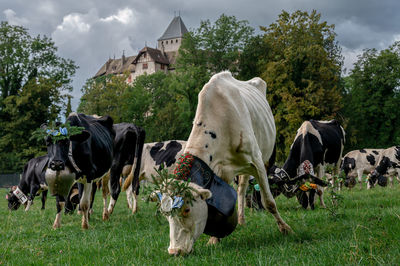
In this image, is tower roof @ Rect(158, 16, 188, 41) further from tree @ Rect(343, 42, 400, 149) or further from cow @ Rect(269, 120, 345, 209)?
cow @ Rect(269, 120, 345, 209)

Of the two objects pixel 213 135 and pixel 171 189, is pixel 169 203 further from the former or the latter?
pixel 213 135

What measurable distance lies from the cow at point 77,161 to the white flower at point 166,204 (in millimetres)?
3254

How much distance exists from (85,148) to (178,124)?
138 feet

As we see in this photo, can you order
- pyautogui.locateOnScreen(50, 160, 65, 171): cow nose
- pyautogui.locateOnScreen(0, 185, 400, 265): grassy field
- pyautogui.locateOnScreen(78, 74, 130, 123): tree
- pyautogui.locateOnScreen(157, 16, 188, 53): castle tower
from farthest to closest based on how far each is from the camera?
1. pyautogui.locateOnScreen(157, 16, 188, 53): castle tower
2. pyautogui.locateOnScreen(78, 74, 130, 123): tree
3. pyautogui.locateOnScreen(50, 160, 65, 171): cow nose
4. pyautogui.locateOnScreen(0, 185, 400, 265): grassy field

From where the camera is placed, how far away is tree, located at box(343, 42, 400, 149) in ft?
139

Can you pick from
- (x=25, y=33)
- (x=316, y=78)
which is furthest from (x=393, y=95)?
(x=25, y=33)

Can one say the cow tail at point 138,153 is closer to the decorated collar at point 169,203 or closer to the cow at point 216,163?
the cow at point 216,163

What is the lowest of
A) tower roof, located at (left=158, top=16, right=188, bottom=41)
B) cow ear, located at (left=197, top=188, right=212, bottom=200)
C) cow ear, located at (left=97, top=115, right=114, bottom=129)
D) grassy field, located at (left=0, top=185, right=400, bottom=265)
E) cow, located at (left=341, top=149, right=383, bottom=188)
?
cow, located at (left=341, top=149, right=383, bottom=188)

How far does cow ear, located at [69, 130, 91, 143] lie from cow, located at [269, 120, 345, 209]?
4.08 m

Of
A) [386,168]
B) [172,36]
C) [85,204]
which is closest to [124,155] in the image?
[85,204]

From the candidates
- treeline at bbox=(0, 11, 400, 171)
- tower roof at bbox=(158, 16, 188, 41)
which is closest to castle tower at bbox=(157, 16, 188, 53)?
tower roof at bbox=(158, 16, 188, 41)

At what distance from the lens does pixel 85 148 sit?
301 inches

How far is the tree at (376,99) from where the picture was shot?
42325 mm

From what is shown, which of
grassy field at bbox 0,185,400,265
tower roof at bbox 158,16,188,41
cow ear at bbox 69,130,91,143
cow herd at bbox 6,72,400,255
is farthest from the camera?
tower roof at bbox 158,16,188,41
